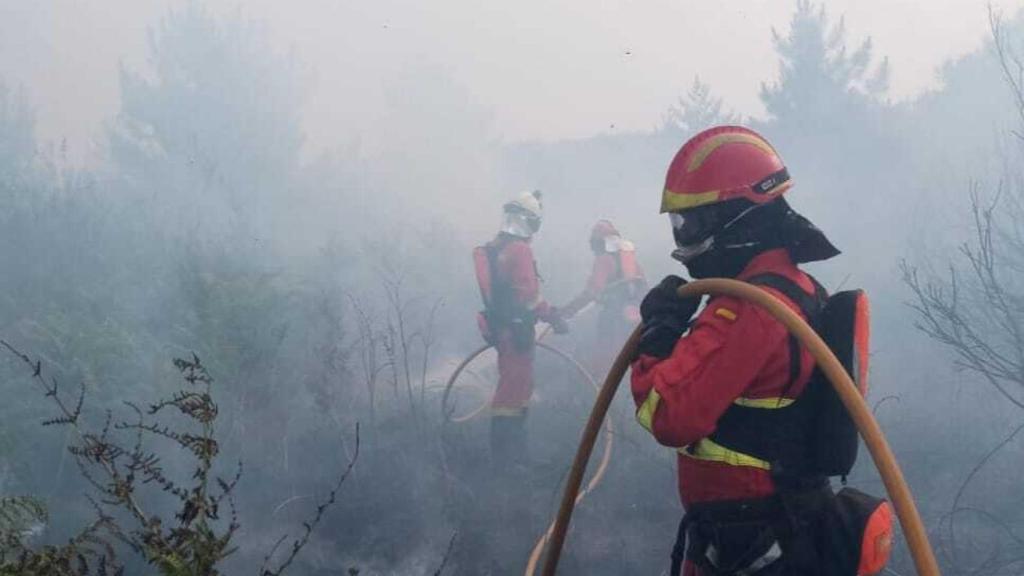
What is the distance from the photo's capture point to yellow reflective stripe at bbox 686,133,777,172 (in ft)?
8.65

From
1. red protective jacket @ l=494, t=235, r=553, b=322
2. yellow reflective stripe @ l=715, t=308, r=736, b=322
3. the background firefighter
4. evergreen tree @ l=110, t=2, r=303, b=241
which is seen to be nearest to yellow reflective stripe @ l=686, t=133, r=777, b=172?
yellow reflective stripe @ l=715, t=308, r=736, b=322

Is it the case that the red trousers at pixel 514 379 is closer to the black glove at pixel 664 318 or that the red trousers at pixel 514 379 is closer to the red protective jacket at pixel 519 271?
the red protective jacket at pixel 519 271

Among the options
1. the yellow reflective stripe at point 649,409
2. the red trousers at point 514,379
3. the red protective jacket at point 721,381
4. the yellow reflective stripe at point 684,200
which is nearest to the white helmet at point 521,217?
the red trousers at point 514,379

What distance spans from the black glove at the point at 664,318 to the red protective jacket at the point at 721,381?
0.15 feet

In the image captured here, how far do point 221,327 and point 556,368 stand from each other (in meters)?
5.53

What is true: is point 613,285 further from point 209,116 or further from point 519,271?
point 209,116

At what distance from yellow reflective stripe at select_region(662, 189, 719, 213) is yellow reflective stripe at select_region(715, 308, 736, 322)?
1.28 feet

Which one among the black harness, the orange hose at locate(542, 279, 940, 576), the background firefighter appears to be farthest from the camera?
the background firefighter

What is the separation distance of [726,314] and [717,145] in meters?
0.60

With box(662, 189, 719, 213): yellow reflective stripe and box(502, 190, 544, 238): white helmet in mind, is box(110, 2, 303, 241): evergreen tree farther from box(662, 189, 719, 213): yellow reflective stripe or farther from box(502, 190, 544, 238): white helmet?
box(662, 189, 719, 213): yellow reflective stripe

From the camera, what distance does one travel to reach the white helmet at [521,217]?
24.6 feet

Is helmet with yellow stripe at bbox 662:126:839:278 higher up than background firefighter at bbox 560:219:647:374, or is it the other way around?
background firefighter at bbox 560:219:647:374

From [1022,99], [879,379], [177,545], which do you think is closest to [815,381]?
[177,545]

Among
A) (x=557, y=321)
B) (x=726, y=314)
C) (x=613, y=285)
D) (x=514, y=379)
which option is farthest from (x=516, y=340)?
(x=726, y=314)
